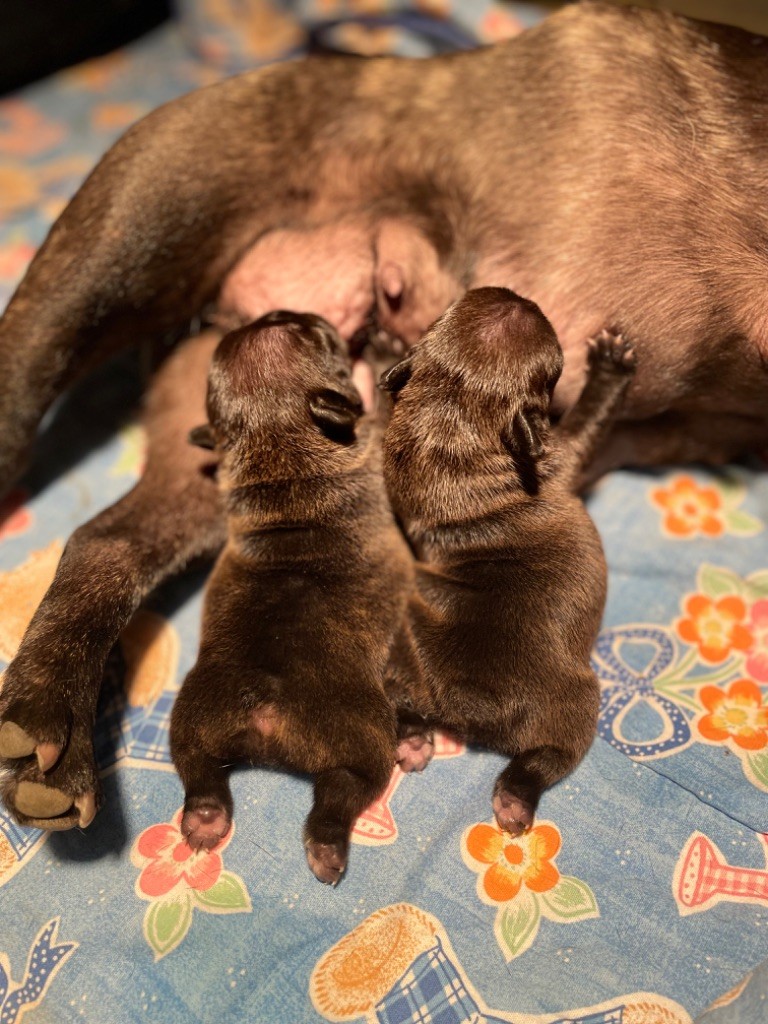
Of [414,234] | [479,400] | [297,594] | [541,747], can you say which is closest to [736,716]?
[541,747]

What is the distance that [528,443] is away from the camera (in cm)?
192

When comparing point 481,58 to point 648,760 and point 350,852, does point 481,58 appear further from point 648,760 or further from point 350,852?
point 350,852

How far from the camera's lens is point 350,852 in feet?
6.05

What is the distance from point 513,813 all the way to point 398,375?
0.98 meters

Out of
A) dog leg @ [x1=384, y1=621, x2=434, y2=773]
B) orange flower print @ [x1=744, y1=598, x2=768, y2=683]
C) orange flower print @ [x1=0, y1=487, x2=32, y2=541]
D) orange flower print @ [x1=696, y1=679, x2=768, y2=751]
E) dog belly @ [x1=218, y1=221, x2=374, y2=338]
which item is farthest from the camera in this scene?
orange flower print @ [x1=0, y1=487, x2=32, y2=541]

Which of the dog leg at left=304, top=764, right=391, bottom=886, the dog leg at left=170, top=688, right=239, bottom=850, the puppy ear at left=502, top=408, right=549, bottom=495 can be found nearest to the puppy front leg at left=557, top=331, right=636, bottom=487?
the puppy ear at left=502, top=408, right=549, bottom=495

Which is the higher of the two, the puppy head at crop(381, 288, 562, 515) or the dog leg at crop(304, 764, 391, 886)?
the puppy head at crop(381, 288, 562, 515)

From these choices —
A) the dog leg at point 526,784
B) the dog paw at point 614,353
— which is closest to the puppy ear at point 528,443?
the dog paw at point 614,353

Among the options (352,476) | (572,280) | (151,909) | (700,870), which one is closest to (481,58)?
(572,280)

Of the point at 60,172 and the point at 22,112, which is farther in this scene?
the point at 22,112

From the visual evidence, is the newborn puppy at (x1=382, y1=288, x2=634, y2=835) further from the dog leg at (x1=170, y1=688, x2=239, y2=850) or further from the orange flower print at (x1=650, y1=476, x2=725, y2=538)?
the orange flower print at (x1=650, y1=476, x2=725, y2=538)

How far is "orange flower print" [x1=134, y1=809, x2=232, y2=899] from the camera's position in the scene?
180cm

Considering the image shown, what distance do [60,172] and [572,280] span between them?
2.17 m

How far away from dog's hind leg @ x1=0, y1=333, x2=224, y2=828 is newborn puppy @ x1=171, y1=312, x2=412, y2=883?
0.13 meters
